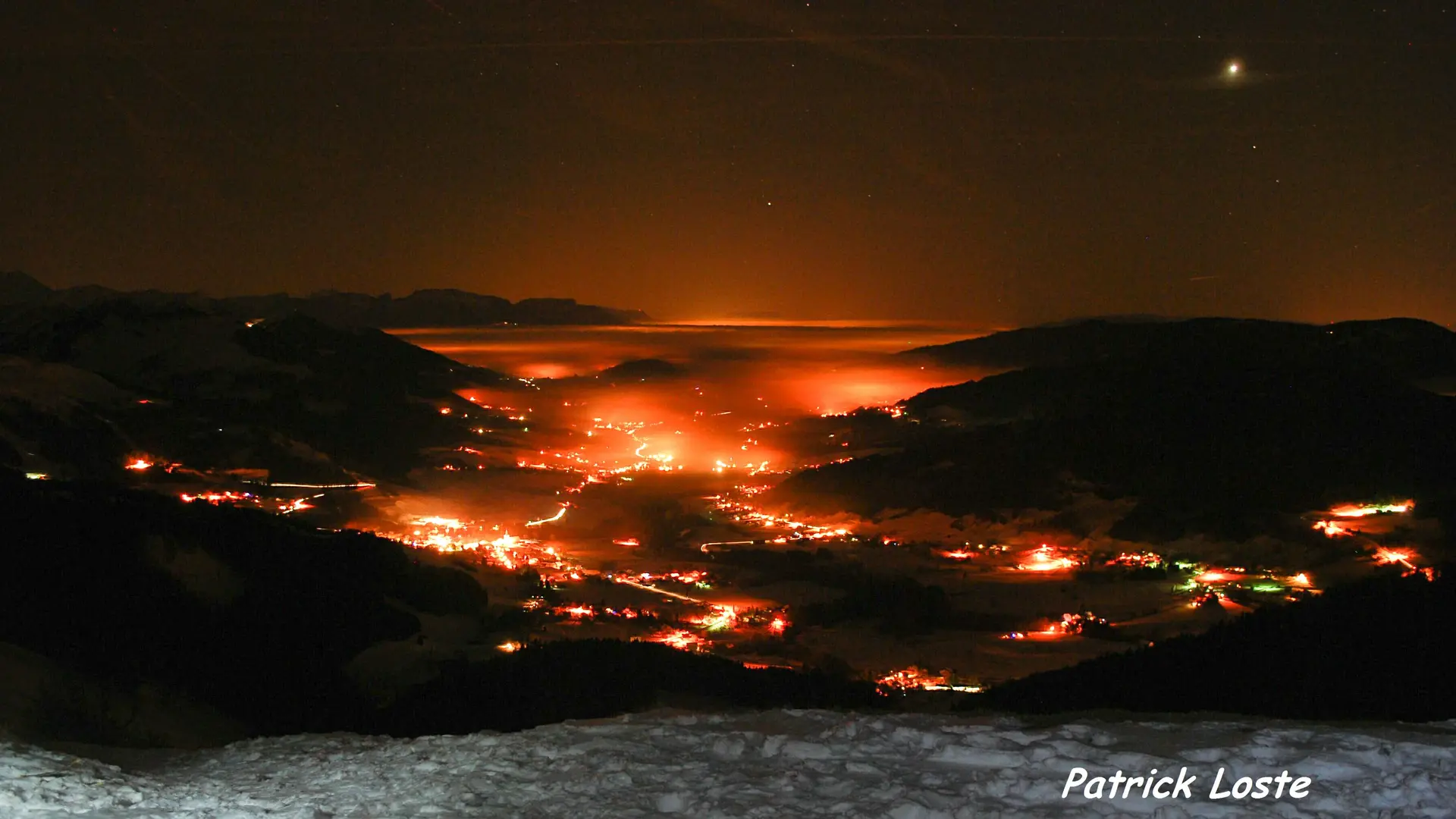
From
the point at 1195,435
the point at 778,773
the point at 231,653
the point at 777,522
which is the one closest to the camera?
the point at 778,773

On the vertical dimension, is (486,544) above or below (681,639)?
below

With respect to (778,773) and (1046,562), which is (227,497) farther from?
(778,773)

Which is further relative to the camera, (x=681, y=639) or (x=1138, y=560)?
(x=1138, y=560)

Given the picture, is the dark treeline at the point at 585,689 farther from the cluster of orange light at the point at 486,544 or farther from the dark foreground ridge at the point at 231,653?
the cluster of orange light at the point at 486,544

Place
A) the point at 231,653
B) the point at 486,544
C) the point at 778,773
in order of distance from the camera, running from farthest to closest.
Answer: the point at 486,544 → the point at 231,653 → the point at 778,773

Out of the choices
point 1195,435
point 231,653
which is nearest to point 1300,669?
point 231,653

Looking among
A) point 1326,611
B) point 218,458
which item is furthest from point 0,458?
point 1326,611

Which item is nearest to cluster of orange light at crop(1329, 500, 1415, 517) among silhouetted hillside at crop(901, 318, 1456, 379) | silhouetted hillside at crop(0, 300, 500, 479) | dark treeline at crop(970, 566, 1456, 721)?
silhouetted hillside at crop(901, 318, 1456, 379)
